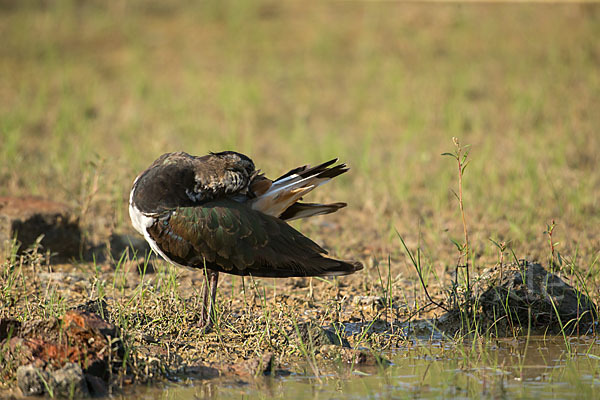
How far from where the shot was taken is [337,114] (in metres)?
9.16

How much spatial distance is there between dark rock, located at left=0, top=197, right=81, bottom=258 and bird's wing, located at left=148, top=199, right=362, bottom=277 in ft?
5.00

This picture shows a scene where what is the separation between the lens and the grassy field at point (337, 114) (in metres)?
5.88

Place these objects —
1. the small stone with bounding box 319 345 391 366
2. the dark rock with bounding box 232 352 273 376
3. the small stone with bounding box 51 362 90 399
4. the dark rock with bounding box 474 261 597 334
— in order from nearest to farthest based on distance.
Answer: the small stone with bounding box 51 362 90 399 → the dark rock with bounding box 232 352 273 376 → the small stone with bounding box 319 345 391 366 → the dark rock with bounding box 474 261 597 334

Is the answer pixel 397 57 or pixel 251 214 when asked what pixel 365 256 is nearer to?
pixel 251 214

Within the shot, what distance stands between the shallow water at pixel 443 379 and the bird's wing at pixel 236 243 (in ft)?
1.73

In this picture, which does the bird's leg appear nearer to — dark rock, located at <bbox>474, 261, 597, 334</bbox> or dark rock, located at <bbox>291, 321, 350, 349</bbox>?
dark rock, located at <bbox>291, 321, 350, 349</bbox>

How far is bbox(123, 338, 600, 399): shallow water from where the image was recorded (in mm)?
3469

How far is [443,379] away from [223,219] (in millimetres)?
1311

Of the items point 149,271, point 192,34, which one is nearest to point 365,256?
point 149,271

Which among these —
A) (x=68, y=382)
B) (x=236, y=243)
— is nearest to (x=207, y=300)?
(x=236, y=243)

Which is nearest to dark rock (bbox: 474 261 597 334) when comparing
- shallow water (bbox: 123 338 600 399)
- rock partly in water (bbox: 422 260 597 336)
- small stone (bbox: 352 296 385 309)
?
A: rock partly in water (bbox: 422 260 597 336)

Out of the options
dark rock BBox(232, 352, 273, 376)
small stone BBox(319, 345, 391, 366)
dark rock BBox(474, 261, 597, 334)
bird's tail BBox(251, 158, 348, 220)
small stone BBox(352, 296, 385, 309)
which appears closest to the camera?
dark rock BBox(232, 352, 273, 376)

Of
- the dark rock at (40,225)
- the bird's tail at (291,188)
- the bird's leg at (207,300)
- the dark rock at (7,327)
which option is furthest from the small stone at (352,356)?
the dark rock at (40,225)

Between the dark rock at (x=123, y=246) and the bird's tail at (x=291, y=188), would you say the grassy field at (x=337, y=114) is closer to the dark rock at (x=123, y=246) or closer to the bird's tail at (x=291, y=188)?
the dark rock at (x=123, y=246)
